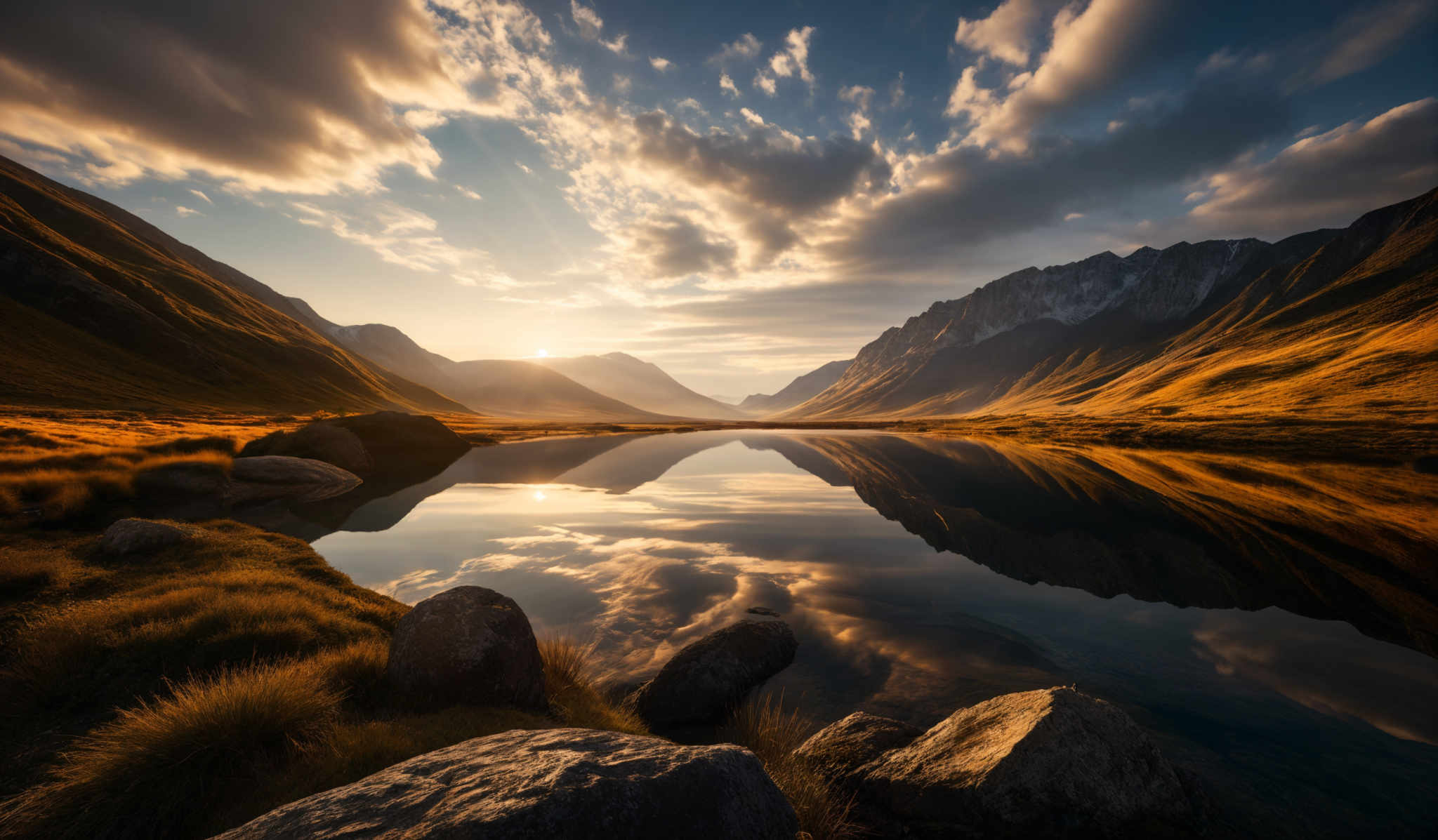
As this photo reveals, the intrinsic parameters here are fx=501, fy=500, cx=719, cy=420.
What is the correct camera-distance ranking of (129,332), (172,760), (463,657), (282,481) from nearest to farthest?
(172,760), (463,657), (282,481), (129,332)

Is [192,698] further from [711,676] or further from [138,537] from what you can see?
[138,537]

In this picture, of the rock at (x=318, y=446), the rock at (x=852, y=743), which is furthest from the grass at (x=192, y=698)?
the rock at (x=318, y=446)

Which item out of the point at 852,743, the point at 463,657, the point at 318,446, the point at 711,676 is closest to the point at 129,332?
the point at 318,446

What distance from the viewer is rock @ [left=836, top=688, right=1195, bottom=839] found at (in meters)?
5.88

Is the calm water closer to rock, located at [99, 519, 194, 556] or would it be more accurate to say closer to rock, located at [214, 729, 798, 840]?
rock, located at [99, 519, 194, 556]

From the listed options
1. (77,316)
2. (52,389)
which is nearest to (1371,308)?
(52,389)

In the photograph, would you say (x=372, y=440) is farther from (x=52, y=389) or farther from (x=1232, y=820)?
(x=1232, y=820)

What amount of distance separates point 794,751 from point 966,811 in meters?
2.84

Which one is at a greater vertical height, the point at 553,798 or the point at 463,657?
the point at 553,798

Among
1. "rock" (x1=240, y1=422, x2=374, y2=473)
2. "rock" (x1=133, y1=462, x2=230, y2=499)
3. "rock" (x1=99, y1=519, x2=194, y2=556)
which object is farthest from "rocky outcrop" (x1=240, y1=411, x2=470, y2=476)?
"rock" (x1=99, y1=519, x2=194, y2=556)

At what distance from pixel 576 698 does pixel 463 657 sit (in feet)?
8.07

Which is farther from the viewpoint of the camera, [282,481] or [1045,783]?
[282,481]

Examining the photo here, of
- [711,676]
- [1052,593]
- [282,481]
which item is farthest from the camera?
[282,481]

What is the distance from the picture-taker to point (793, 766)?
752cm
